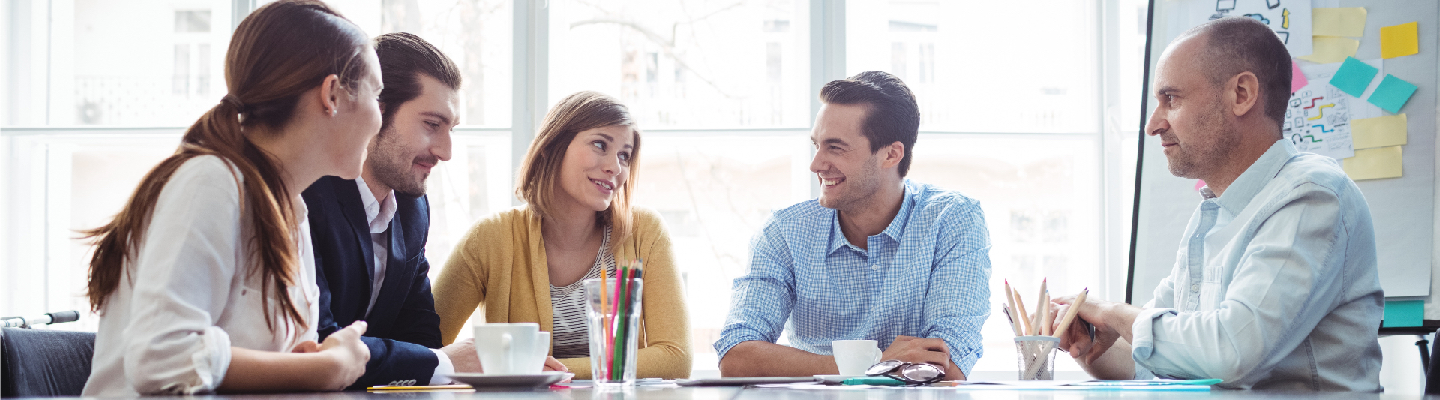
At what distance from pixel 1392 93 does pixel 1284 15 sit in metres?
0.34

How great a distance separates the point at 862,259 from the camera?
231 cm

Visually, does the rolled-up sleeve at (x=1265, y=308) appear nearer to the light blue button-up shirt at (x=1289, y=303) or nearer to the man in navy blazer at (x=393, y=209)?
the light blue button-up shirt at (x=1289, y=303)

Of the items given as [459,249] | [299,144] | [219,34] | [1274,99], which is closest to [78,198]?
[219,34]

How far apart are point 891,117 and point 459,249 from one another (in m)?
1.10

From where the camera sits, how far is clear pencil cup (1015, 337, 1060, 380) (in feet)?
5.08

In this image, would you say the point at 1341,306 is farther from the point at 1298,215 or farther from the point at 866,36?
the point at 866,36

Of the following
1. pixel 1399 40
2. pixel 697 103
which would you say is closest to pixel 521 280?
pixel 697 103

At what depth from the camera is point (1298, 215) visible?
1.51 m

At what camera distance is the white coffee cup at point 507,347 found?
118 cm

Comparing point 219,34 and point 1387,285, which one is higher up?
point 219,34

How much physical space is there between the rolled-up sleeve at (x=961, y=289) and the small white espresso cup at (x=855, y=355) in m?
0.59

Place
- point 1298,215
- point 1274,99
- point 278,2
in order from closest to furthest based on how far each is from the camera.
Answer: point 278,2, point 1298,215, point 1274,99

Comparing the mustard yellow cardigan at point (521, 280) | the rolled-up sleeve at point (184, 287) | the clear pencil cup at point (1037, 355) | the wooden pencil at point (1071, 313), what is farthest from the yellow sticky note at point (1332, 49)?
the rolled-up sleeve at point (184, 287)

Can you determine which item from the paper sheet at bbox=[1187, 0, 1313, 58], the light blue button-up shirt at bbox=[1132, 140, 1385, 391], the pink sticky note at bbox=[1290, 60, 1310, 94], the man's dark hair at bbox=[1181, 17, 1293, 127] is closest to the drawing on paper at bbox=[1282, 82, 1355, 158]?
the pink sticky note at bbox=[1290, 60, 1310, 94]
